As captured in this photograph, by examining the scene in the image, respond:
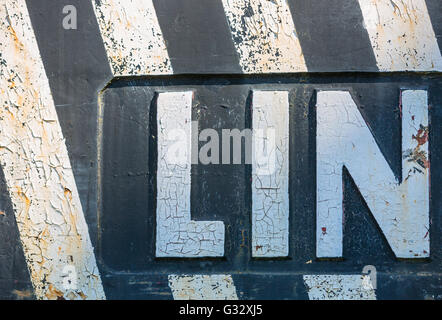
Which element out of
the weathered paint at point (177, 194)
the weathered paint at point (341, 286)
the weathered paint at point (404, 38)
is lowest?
the weathered paint at point (341, 286)

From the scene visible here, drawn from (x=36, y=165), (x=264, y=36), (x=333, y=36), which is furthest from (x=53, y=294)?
(x=333, y=36)

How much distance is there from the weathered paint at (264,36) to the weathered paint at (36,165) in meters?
0.72

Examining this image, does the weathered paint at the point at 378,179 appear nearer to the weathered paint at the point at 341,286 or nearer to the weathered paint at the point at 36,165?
the weathered paint at the point at 341,286

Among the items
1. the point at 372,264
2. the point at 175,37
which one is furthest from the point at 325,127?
the point at 175,37

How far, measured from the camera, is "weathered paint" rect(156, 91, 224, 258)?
4.92 feet

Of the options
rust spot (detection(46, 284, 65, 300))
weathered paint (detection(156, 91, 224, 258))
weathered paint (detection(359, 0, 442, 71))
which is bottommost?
rust spot (detection(46, 284, 65, 300))

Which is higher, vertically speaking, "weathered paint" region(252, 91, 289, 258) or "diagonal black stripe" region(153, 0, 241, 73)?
"diagonal black stripe" region(153, 0, 241, 73)

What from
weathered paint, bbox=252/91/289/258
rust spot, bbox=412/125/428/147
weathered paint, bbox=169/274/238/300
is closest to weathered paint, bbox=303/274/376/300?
weathered paint, bbox=252/91/289/258

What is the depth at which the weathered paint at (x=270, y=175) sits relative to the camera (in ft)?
4.91

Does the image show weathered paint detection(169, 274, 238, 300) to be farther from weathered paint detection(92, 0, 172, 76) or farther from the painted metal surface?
weathered paint detection(92, 0, 172, 76)

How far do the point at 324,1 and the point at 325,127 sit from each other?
0.45m

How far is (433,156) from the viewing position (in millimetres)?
1493

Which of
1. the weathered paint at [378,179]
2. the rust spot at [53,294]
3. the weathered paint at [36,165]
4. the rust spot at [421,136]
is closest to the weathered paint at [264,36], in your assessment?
the weathered paint at [378,179]

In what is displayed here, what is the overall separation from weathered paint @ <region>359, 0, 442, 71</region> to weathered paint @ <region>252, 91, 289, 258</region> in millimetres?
377
